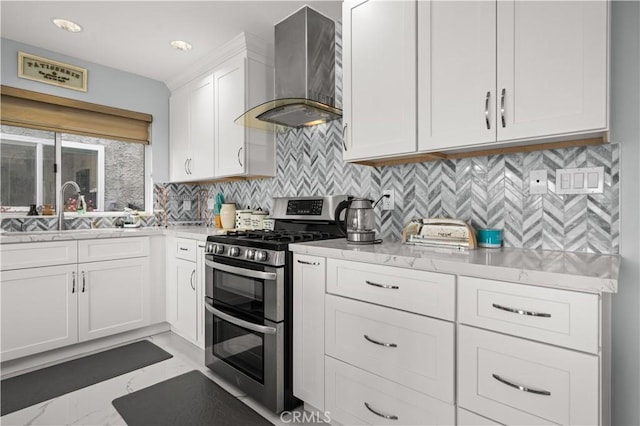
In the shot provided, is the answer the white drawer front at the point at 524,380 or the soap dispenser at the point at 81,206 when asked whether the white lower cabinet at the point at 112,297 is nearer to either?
the soap dispenser at the point at 81,206

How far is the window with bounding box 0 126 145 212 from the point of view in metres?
2.92

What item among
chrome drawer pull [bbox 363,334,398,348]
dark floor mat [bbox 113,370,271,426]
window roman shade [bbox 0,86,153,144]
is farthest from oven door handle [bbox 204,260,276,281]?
window roman shade [bbox 0,86,153,144]

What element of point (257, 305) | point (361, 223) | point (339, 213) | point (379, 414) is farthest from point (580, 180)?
point (257, 305)

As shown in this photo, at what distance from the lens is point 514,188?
173 cm

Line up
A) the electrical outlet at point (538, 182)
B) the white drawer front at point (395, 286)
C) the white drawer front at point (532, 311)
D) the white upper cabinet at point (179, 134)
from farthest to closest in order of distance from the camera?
the white upper cabinet at point (179, 134) < the electrical outlet at point (538, 182) < the white drawer front at point (395, 286) < the white drawer front at point (532, 311)

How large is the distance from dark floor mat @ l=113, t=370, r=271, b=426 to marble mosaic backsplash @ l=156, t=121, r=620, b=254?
4.52 ft

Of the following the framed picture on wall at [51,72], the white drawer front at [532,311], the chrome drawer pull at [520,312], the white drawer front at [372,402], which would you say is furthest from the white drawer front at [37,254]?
the chrome drawer pull at [520,312]

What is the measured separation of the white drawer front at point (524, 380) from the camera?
1055 millimetres

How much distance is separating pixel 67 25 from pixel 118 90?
2.79 feet

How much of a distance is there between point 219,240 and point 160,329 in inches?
61.8

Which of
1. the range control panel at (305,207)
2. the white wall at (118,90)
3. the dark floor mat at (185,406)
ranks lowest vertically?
the dark floor mat at (185,406)

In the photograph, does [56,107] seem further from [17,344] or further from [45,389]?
[45,389]

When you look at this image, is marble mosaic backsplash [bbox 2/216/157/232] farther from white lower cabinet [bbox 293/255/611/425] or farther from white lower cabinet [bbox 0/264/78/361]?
white lower cabinet [bbox 293/255/611/425]

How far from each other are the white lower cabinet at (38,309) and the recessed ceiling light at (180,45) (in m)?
1.97
